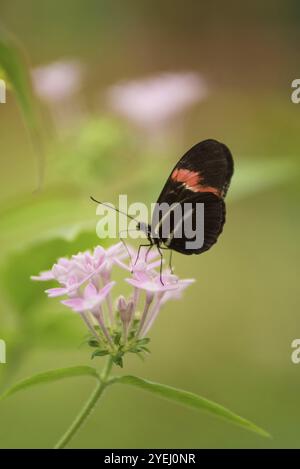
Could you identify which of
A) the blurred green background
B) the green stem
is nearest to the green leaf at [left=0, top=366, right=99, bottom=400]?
the green stem

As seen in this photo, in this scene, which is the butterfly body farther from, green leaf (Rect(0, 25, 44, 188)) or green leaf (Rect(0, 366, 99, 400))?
green leaf (Rect(0, 25, 44, 188))

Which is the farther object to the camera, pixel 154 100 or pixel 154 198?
pixel 154 100

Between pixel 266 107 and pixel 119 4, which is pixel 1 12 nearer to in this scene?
pixel 119 4

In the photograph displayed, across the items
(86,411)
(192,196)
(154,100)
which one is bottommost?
(86,411)

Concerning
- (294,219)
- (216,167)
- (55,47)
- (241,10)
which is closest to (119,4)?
(55,47)

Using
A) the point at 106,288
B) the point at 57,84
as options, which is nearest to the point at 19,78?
the point at 106,288

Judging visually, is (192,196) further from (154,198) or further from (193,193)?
(154,198)
